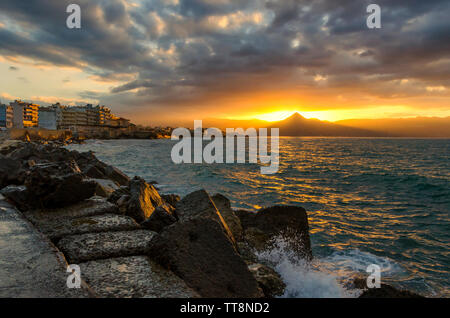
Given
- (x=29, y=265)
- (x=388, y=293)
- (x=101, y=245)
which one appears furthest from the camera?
(x=101, y=245)

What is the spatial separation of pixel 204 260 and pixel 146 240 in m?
1.02

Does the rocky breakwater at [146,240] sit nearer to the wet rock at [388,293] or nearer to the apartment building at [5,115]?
the wet rock at [388,293]

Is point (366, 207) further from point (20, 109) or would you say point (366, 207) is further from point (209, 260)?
point (20, 109)

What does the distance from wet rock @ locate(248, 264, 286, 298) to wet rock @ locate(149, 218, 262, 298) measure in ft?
2.05

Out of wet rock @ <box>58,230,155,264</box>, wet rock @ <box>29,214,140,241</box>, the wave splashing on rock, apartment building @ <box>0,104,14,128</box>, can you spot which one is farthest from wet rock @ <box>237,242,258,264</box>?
apartment building @ <box>0,104,14,128</box>

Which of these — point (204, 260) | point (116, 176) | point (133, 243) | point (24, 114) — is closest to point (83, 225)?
point (133, 243)

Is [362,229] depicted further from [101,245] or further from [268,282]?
[101,245]

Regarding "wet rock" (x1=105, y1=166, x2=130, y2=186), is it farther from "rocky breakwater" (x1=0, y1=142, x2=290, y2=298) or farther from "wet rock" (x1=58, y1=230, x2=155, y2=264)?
"wet rock" (x1=58, y1=230, x2=155, y2=264)

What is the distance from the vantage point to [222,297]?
9.84 ft

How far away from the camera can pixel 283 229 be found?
607 centimetres

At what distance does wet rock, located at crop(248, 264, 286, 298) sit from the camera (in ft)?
12.4

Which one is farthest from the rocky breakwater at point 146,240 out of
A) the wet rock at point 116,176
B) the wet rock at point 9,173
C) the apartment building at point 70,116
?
the apartment building at point 70,116
